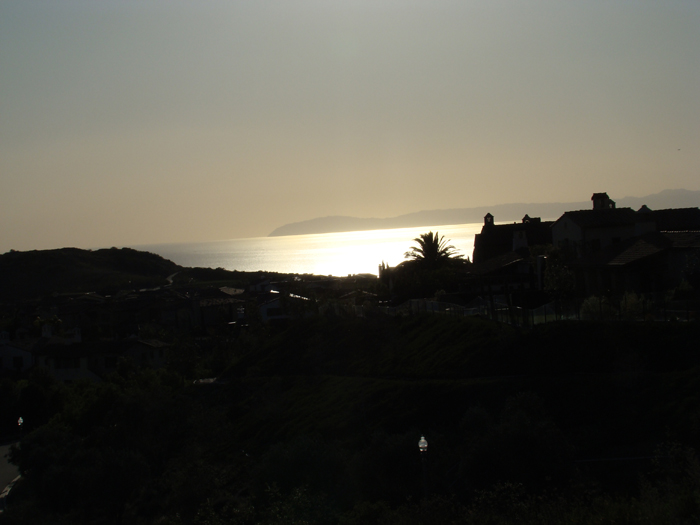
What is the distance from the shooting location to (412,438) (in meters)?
18.1

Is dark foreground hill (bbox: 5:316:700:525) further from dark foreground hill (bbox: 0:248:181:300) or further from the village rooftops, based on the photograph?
dark foreground hill (bbox: 0:248:181:300)

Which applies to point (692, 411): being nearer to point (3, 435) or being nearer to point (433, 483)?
point (433, 483)

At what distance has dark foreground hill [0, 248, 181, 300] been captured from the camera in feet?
452

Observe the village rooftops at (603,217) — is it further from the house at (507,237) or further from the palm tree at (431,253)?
the palm tree at (431,253)

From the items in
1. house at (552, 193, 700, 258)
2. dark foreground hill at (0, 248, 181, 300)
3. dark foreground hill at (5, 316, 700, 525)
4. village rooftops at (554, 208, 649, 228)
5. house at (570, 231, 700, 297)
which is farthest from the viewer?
dark foreground hill at (0, 248, 181, 300)

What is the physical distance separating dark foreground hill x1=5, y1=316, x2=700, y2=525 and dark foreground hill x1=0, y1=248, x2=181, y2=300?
3937 inches

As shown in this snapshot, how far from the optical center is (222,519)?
63.3 feet

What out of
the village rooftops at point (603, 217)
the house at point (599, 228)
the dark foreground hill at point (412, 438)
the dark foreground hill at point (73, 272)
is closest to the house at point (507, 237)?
the house at point (599, 228)

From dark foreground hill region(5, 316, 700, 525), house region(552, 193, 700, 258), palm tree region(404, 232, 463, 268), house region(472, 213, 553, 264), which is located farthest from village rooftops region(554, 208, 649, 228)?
dark foreground hill region(5, 316, 700, 525)

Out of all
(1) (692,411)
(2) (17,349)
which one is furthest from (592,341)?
(2) (17,349)

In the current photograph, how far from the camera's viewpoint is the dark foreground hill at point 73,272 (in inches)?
5423

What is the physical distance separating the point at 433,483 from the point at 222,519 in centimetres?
676

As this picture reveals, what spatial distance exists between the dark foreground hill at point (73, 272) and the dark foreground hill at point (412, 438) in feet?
328

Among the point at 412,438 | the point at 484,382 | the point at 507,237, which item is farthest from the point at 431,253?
the point at 412,438
